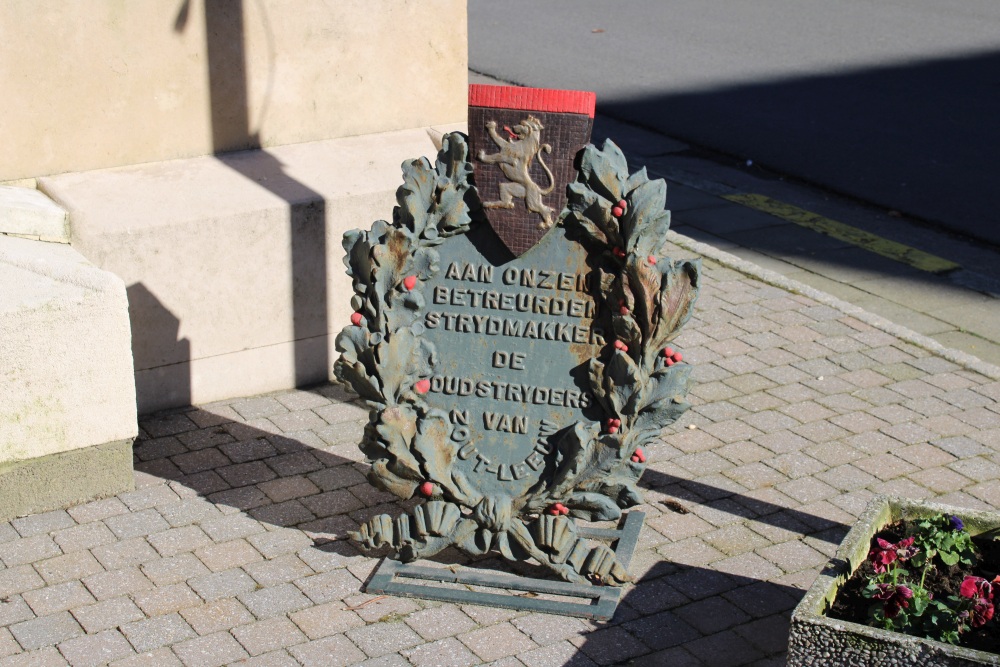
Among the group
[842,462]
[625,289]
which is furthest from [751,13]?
[625,289]

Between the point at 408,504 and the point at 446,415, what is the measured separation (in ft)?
2.31

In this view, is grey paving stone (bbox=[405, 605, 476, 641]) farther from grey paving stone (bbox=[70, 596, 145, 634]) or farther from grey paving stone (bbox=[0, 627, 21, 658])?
grey paving stone (bbox=[0, 627, 21, 658])

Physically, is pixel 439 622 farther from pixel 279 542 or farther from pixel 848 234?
pixel 848 234

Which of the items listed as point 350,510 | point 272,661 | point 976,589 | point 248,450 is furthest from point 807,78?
point 272,661

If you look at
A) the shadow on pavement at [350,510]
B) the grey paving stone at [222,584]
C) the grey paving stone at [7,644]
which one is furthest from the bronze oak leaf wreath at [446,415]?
the grey paving stone at [7,644]

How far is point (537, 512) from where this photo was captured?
4.96 metres

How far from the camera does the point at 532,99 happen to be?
460 centimetres

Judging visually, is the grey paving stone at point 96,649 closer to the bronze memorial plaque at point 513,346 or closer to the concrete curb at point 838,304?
the bronze memorial plaque at point 513,346

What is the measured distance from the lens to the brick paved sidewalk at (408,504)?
4.58m

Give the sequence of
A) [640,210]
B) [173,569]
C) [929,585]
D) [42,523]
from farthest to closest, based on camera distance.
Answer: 1. [42,523]
2. [173,569]
3. [640,210]
4. [929,585]

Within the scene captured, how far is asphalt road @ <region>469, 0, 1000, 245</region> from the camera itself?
10.6m

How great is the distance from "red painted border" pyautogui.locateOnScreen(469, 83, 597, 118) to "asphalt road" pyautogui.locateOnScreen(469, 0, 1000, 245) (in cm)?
571

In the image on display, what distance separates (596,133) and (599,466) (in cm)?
694

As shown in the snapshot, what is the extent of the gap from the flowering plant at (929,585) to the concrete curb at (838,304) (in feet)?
9.14
